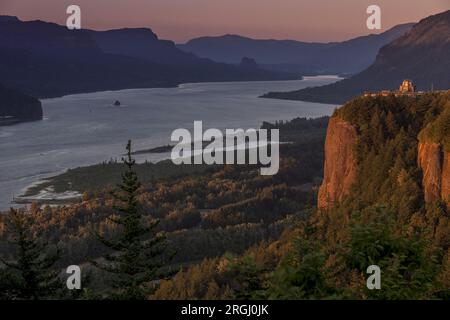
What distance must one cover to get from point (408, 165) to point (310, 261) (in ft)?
95.0

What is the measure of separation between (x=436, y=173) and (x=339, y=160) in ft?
40.2

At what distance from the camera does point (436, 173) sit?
33.3 m

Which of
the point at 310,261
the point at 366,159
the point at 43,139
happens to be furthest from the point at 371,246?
the point at 43,139

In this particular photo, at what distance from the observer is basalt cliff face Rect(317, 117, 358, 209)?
4372cm

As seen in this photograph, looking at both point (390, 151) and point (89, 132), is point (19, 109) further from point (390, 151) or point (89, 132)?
point (390, 151)

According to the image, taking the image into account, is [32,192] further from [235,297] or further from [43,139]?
[235,297]

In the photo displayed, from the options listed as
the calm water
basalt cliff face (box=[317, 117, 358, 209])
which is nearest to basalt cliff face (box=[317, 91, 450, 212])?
basalt cliff face (box=[317, 117, 358, 209])

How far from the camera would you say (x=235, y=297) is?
33.4 ft

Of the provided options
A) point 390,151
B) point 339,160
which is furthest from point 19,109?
point 390,151

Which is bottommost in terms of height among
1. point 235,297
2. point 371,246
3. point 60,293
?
point 60,293

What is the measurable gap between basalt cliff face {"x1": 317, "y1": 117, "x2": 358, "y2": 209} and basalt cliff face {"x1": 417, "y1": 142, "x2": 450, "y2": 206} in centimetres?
841
